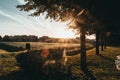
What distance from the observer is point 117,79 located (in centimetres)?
1353

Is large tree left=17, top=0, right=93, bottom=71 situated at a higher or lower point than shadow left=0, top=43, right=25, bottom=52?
higher

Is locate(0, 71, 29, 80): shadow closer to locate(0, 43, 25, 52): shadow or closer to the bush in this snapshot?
the bush

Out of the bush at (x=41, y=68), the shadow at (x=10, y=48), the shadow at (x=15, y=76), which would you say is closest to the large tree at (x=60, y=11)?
the bush at (x=41, y=68)

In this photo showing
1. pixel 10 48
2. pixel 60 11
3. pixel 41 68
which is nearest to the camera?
pixel 41 68

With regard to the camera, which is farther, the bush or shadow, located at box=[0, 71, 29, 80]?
shadow, located at box=[0, 71, 29, 80]

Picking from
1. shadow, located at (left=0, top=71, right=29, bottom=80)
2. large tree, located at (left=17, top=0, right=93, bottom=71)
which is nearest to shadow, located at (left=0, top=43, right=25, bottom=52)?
large tree, located at (left=17, top=0, right=93, bottom=71)

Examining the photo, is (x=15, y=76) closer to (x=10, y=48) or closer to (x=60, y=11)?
(x=60, y=11)

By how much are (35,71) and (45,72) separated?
2.45 ft

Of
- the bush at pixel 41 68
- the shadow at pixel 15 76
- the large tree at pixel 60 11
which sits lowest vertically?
the shadow at pixel 15 76

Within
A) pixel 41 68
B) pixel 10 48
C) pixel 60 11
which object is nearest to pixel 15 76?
pixel 41 68

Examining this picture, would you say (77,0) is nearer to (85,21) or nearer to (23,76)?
(85,21)

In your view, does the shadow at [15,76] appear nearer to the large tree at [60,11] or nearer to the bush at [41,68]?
the bush at [41,68]

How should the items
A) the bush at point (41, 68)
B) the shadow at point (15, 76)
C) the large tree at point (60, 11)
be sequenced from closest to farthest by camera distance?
1. the bush at point (41, 68)
2. the shadow at point (15, 76)
3. the large tree at point (60, 11)

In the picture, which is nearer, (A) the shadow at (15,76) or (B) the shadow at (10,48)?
(A) the shadow at (15,76)
